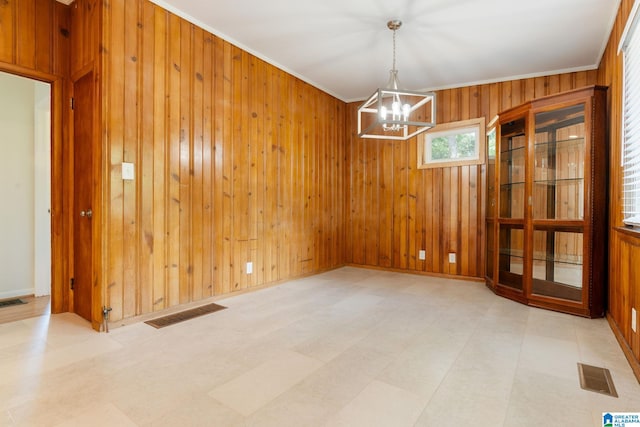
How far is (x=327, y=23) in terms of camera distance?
117 inches

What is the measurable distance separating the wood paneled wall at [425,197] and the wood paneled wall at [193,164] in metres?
1.05

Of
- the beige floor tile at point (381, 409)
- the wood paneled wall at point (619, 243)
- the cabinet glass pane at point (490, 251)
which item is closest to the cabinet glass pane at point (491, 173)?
the cabinet glass pane at point (490, 251)

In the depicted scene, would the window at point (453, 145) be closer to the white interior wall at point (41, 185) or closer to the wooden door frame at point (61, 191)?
the wooden door frame at point (61, 191)

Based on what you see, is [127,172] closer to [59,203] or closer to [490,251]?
[59,203]

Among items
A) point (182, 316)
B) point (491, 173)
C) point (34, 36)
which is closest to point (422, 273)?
point (491, 173)

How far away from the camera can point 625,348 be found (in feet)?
6.95

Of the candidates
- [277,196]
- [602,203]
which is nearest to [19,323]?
[277,196]

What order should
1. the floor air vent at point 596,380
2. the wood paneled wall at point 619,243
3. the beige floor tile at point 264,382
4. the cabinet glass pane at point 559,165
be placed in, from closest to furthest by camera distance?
the beige floor tile at point 264,382, the floor air vent at point 596,380, the wood paneled wall at point 619,243, the cabinet glass pane at point 559,165

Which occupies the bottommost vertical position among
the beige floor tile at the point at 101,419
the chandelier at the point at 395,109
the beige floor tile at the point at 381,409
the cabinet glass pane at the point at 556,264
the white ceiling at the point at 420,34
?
the beige floor tile at the point at 381,409

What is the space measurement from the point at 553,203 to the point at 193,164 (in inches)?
135

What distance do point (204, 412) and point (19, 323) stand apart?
2.18 metres

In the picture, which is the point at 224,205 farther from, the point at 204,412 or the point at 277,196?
the point at 204,412

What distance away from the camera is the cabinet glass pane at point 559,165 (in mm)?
2951

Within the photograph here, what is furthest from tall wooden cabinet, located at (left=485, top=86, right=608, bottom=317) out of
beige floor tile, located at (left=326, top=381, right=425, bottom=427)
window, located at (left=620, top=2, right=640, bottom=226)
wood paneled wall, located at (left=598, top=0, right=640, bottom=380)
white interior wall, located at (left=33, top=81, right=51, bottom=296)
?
white interior wall, located at (left=33, top=81, right=51, bottom=296)
